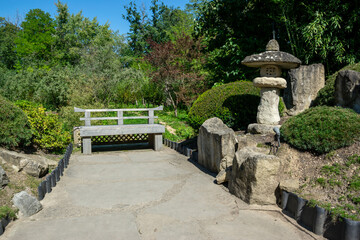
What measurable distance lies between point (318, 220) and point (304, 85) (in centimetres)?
→ 527

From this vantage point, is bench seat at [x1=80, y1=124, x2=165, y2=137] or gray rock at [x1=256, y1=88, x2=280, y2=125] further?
bench seat at [x1=80, y1=124, x2=165, y2=137]

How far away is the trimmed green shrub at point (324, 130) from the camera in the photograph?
475 cm

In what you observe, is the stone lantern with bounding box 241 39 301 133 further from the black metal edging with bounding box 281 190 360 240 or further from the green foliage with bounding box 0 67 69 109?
the green foliage with bounding box 0 67 69 109

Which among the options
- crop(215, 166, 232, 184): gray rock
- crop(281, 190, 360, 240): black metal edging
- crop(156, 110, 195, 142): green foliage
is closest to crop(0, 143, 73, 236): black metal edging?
crop(215, 166, 232, 184): gray rock

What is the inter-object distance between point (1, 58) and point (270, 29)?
31812 mm

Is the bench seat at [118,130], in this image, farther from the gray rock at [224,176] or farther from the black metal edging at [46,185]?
the gray rock at [224,176]

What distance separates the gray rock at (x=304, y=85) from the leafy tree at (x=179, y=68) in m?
7.26

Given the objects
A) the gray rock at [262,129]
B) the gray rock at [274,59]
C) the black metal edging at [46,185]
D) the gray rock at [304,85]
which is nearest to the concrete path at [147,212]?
the black metal edging at [46,185]

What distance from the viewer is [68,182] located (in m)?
5.92

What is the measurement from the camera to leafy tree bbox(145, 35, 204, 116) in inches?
604

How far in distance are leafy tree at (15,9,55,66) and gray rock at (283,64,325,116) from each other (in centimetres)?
2298

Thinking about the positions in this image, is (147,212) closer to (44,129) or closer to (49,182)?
(49,182)

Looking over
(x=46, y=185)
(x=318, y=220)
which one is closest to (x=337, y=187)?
(x=318, y=220)

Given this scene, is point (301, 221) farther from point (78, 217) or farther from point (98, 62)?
point (98, 62)
